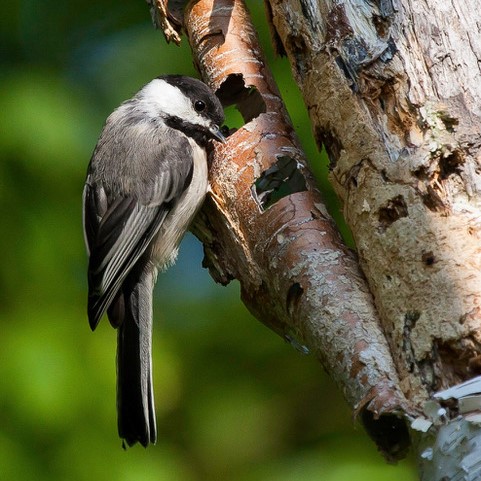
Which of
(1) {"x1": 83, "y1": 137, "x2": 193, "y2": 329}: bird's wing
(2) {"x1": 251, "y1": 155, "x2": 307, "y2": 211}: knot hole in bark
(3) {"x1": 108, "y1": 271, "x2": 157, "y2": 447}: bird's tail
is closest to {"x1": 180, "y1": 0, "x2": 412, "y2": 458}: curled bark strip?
(2) {"x1": 251, "y1": 155, "x2": 307, "y2": 211}: knot hole in bark

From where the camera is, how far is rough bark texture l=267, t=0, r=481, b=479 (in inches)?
75.1

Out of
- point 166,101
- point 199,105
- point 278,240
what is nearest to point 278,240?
point 278,240

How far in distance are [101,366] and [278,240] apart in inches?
30.3

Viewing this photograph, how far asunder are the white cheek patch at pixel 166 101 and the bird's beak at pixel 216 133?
0.15 meters

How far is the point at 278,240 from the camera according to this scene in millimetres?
2396

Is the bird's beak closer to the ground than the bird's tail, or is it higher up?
higher up

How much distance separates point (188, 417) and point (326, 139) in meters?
1.05

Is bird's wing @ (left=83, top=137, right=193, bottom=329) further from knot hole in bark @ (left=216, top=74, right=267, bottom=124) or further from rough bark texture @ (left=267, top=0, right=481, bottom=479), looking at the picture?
rough bark texture @ (left=267, top=0, right=481, bottom=479)

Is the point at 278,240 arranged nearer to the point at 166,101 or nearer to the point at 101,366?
the point at 101,366

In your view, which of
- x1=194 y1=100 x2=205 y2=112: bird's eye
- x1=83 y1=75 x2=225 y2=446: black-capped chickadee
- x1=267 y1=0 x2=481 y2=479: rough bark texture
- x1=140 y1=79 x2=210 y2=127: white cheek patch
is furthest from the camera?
x1=140 y1=79 x2=210 y2=127: white cheek patch

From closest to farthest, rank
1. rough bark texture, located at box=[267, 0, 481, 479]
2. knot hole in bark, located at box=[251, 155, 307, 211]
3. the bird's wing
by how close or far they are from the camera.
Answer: rough bark texture, located at box=[267, 0, 481, 479]
knot hole in bark, located at box=[251, 155, 307, 211]
the bird's wing

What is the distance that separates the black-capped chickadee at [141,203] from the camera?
106 inches

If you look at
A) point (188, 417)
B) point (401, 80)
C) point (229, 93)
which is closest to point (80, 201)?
point (229, 93)

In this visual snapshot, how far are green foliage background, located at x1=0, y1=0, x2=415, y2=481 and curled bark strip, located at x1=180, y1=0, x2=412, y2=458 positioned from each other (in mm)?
198
